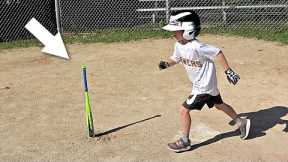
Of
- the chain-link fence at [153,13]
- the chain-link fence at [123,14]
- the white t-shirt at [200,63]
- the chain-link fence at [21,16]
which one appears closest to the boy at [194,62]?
the white t-shirt at [200,63]

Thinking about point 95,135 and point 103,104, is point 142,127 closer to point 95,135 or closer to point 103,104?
point 95,135

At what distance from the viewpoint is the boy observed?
4.68 meters

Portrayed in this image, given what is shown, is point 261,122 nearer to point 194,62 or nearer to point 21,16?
point 194,62

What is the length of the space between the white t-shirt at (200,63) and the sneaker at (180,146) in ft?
1.65

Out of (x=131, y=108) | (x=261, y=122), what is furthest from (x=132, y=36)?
(x=261, y=122)

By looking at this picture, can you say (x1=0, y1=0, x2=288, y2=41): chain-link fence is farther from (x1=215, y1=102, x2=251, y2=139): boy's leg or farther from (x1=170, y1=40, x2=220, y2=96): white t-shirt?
(x1=170, y1=40, x2=220, y2=96): white t-shirt

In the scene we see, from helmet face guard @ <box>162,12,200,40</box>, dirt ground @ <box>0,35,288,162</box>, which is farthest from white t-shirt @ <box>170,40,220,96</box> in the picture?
dirt ground @ <box>0,35,288,162</box>

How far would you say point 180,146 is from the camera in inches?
192

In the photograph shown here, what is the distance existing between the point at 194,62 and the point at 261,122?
53.7 inches

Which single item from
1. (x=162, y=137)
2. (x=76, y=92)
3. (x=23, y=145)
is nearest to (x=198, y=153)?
(x=162, y=137)

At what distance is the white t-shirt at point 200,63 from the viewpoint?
4.73m

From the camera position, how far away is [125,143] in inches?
204

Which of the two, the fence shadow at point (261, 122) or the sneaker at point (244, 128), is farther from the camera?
the fence shadow at point (261, 122)

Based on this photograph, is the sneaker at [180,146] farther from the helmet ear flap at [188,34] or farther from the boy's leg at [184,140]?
the helmet ear flap at [188,34]
